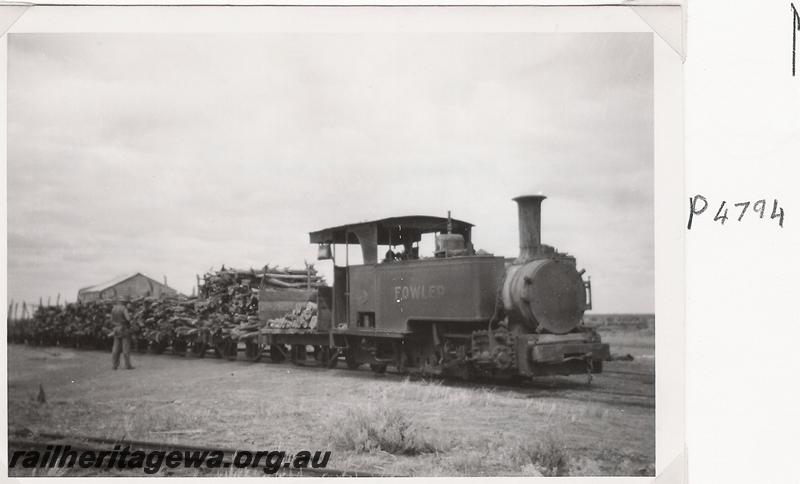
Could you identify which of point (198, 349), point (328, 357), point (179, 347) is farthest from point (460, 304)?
point (179, 347)

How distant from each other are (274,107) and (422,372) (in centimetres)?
453

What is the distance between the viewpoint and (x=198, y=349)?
51.2 ft

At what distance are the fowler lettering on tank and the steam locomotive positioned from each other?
0.05 feet

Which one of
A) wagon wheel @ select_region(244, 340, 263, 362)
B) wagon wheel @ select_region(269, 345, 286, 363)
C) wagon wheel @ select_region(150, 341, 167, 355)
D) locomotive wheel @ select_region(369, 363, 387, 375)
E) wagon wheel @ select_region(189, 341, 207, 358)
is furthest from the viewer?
wagon wheel @ select_region(150, 341, 167, 355)

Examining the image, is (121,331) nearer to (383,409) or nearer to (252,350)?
(252,350)

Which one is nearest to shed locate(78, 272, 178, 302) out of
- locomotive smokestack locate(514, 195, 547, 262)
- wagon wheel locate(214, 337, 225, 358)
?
wagon wheel locate(214, 337, 225, 358)

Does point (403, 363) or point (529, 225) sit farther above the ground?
point (529, 225)

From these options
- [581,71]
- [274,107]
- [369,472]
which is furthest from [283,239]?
[581,71]

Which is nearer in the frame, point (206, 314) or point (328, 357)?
point (328, 357)

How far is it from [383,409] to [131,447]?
2.59m

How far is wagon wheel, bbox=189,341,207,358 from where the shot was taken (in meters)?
15.3
